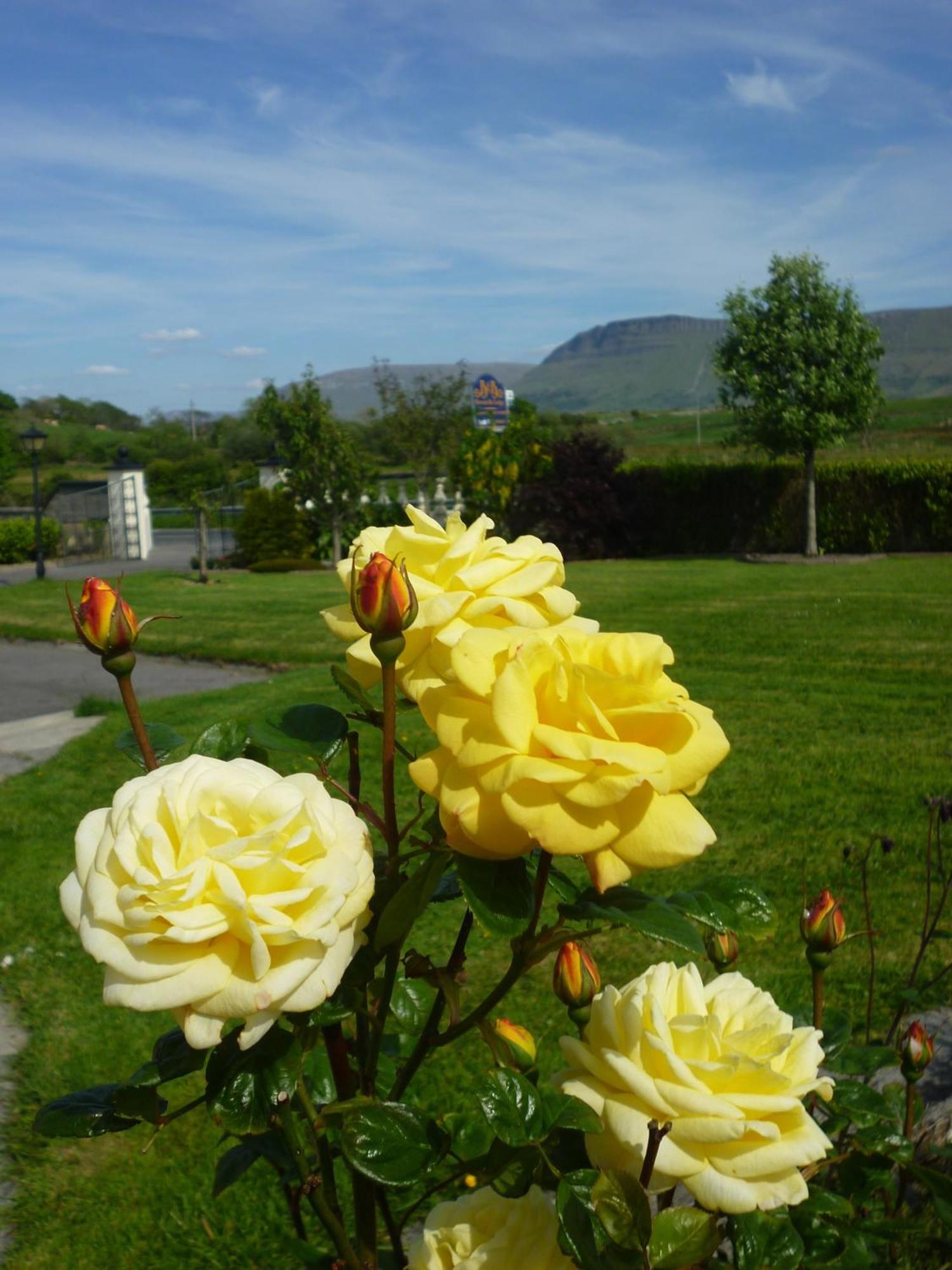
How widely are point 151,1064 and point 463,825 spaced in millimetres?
458

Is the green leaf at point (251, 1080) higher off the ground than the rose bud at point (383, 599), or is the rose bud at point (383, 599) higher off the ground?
the rose bud at point (383, 599)

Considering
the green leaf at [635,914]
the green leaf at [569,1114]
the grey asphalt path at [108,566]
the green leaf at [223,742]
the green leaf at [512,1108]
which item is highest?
the green leaf at [223,742]

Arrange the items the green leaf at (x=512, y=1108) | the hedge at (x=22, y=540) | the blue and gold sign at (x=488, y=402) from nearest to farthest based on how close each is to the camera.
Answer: the green leaf at (x=512, y=1108)
the blue and gold sign at (x=488, y=402)
the hedge at (x=22, y=540)

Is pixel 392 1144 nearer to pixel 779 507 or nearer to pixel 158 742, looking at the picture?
pixel 158 742

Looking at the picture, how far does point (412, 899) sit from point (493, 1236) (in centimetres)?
36

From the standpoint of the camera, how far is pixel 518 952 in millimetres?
936

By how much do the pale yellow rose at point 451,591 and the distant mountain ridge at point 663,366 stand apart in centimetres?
11262

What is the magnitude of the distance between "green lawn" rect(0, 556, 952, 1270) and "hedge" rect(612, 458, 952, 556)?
723cm

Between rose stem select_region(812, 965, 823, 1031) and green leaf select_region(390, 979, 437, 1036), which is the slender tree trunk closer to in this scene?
rose stem select_region(812, 965, 823, 1031)

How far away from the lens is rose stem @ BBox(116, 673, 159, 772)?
929 millimetres

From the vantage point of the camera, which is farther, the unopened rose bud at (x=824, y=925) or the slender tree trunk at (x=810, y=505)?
the slender tree trunk at (x=810, y=505)

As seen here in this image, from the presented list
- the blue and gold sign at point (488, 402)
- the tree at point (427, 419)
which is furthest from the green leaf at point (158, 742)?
the tree at point (427, 419)

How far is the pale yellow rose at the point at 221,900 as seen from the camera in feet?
2.35

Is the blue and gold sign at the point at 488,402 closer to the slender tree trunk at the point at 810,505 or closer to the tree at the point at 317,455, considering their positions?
the tree at the point at 317,455
